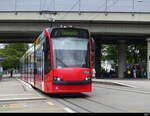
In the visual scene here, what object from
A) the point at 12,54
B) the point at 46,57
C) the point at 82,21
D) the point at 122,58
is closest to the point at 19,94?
the point at 46,57

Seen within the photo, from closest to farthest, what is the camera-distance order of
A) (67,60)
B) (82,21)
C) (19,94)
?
(67,60) < (19,94) < (82,21)

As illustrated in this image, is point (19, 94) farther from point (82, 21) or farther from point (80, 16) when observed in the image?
point (82, 21)

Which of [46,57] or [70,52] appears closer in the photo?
[70,52]

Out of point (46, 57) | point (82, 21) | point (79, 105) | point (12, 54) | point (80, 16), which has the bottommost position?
point (79, 105)

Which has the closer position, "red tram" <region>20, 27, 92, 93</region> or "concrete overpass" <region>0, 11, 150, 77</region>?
"red tram" <region>20, 27, 92, 93</region>

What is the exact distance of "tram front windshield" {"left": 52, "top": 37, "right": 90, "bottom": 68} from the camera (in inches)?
653

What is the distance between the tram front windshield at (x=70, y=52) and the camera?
54.4 feet

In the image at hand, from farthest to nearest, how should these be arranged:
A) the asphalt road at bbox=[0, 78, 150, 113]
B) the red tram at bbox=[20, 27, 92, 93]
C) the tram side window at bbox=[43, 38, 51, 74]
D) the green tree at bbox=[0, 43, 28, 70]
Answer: the green tree at bbox=[0, 43, 28, 70], the tram side window at bbox=[43, 38, 51, 74], the red tram at bbox=[20, 27, 92, 93], the asphalt road at bbox=[0, 78, 150, 113]

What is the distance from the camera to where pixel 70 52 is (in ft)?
54.9

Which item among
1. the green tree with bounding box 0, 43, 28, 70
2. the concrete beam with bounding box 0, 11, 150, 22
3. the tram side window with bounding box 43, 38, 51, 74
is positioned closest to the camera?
the tram side window with bounding box 43, 38, 51, 74

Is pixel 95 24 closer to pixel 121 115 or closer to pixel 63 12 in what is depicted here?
pixel 63 12

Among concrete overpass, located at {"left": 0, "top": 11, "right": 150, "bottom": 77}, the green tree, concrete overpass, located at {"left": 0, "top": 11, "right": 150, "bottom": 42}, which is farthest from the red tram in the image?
the green tree

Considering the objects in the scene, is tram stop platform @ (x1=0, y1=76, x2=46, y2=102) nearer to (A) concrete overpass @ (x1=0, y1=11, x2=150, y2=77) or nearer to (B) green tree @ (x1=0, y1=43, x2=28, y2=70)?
(A) concrete overpass @ (x1=0, y1=11, x2=150, y2=77)
